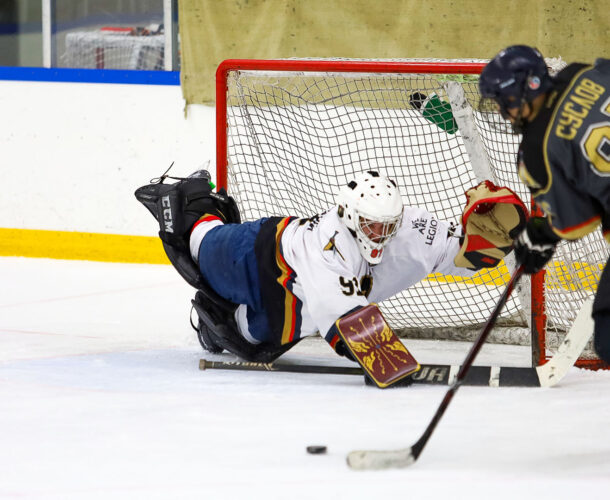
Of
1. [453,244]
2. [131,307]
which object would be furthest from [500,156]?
[131,307]

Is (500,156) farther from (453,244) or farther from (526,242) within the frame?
(526,242)

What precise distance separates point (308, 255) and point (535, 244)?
900 mm

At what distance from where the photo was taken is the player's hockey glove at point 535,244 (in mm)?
2490

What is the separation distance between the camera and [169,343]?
159 inches

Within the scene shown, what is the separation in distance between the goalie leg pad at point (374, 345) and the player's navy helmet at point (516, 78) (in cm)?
96

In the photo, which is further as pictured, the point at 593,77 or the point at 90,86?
the point at 90,86

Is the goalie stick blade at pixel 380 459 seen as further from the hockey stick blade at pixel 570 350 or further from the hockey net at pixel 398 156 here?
the hockey net at pixel 398 156

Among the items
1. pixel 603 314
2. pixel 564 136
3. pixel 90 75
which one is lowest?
pixel 603 314

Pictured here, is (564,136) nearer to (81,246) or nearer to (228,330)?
(228,330)

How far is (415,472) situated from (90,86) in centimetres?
431

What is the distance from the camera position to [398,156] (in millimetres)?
4781

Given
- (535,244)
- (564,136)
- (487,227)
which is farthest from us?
(487,227)

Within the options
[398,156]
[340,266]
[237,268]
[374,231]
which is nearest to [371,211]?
[374,231]

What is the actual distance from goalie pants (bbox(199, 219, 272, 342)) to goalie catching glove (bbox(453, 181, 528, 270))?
68 centimetres
